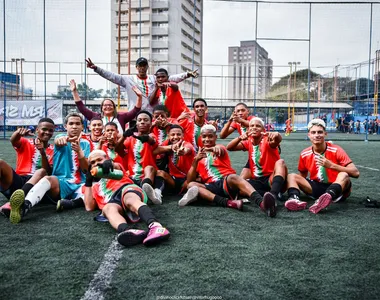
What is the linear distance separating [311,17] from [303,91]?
12.8 m

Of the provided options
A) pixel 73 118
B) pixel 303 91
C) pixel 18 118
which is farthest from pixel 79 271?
pixel 303 91

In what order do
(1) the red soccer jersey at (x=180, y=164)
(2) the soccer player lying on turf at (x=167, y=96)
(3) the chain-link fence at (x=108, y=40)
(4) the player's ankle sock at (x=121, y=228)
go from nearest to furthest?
(4) the player's ankle sock at (x=121, y=228), (1) the red soccer jersey at (x=180, y=164), (2) the soccer player lying on turf at (x=167, y=96), (3) the chain-link fence at (x=108, y=40)

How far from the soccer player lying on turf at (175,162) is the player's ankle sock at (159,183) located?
0.04 meters

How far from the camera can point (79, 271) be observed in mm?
2225

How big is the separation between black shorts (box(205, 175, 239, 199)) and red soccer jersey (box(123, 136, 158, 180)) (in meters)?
0.88

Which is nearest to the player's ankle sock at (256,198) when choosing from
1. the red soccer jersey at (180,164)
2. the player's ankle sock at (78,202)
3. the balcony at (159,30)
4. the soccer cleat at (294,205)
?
the soccer cleat at (294,205)

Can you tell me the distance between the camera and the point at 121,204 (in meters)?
3.37

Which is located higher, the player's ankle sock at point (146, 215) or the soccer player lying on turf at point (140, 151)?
the soccer player lying on turf at point (140, 151)

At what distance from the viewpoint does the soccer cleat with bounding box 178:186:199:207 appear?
13.4 feet

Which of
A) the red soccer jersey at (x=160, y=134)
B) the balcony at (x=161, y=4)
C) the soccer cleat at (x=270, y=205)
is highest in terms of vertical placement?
the balcony at (x=161, y=4)

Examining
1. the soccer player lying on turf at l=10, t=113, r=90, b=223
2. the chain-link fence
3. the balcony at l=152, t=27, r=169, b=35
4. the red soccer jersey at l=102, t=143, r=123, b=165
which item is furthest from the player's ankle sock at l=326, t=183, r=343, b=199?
the balcony at l=152, t=27, r=169, b=35

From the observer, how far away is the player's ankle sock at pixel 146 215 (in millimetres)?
2947

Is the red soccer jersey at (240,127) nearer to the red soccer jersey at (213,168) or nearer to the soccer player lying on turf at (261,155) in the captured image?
the soccer player lying on turf at (261,155)

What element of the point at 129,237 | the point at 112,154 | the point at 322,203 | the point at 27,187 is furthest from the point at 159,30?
the point at 129,237
